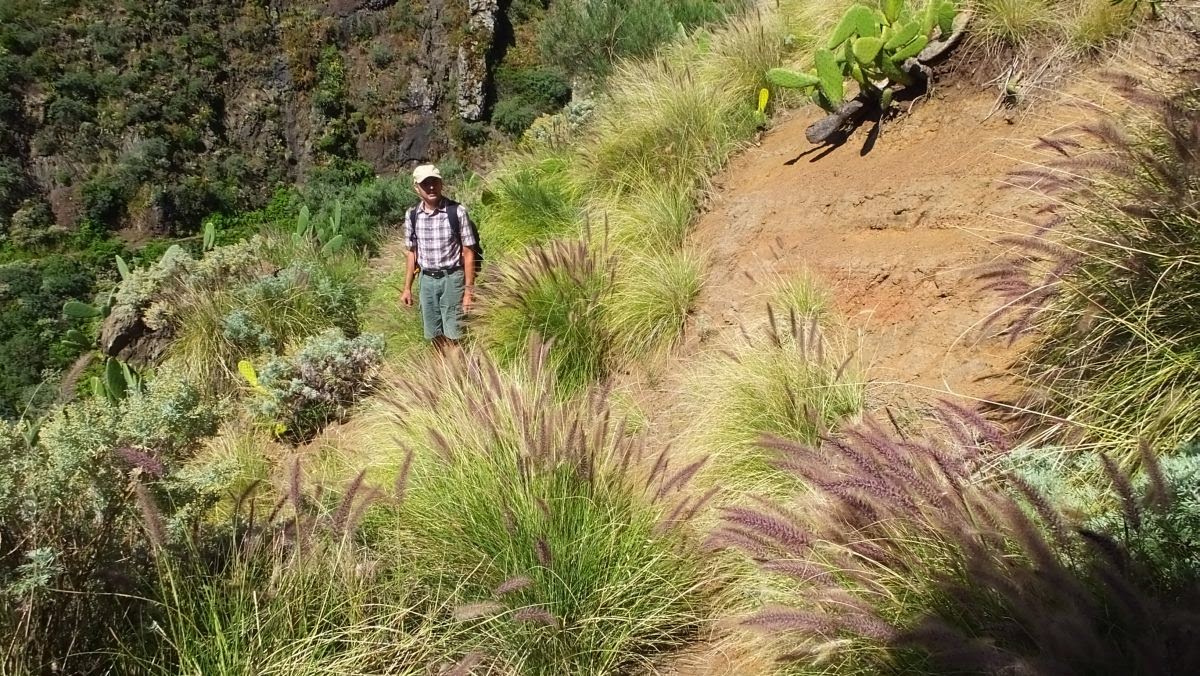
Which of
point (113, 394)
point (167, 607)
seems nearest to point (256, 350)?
point (113, 394)

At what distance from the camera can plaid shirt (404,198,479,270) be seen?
6.10m

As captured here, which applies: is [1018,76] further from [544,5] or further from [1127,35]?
[544,5]

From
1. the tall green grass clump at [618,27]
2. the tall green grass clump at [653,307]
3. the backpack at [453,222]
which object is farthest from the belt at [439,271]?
the tall green grass clump at [618,27]

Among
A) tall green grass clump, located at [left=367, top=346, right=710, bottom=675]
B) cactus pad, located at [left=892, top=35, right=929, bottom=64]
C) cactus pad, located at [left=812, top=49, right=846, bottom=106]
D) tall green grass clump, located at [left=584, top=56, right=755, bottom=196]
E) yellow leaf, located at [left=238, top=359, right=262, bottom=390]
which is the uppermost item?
cactus pad, located at [left=892, top=35, right=929, bottom=64]

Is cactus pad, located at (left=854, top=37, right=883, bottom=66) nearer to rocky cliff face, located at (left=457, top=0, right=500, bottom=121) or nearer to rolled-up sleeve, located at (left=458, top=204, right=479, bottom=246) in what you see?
rolled-up sleeve, located at (left=458, top=204, right=479, bottom=246)

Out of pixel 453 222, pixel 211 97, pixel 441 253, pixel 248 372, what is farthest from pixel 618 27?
pixel 211 97

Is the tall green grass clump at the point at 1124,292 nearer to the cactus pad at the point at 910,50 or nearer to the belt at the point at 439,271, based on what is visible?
the cactus pad at the point at 910,50

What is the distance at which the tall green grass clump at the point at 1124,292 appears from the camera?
2506mm

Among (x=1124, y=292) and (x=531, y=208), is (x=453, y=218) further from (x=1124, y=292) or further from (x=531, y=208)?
(x=1124, y=292)

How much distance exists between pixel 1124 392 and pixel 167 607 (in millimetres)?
3128

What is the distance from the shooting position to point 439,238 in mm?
6109

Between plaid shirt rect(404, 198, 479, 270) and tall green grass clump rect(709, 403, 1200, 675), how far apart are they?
4010mm

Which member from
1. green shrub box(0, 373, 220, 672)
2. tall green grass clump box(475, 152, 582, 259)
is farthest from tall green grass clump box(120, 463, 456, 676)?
tall green grass clump box(475, 152, 582, 259)

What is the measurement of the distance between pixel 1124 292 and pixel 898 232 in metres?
2.38
